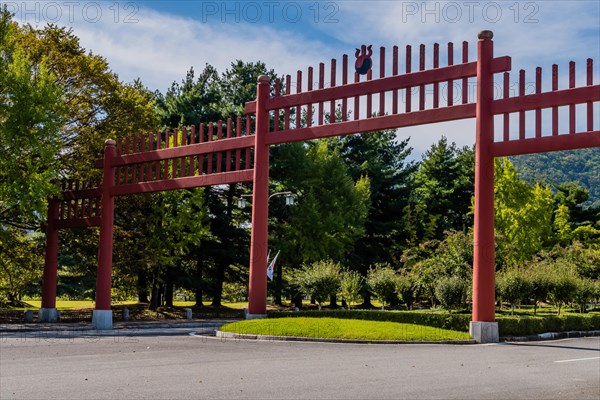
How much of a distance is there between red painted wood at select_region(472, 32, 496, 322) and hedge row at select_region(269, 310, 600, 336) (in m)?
1.33

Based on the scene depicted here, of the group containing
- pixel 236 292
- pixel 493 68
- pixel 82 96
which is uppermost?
pixel 82 96

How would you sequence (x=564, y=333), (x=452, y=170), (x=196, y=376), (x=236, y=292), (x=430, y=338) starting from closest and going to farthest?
(x=196, y=376) < (x=430, y=338) < (x=564, y=333) < (x=452, y=170) < (x=236, y=292)

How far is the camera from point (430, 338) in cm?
1947

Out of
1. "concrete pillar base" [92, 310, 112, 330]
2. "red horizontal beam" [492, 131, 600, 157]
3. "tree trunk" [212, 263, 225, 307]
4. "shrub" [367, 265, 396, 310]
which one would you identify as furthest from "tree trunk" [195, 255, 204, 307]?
"red horizontal beam" [492, 131, 600, 157]

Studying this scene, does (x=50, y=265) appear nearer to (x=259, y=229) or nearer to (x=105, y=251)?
(x=105, y=251)

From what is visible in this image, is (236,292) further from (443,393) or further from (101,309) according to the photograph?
(443,393)

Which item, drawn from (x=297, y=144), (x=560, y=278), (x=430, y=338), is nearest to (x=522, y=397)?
(x=430, y=338)

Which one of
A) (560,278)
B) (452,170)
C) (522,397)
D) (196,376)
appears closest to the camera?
(522,397)

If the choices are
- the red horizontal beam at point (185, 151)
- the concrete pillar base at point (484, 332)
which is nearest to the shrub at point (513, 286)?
the concrete pillar base at point (484, 332)

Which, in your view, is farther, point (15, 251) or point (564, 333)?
point (15, 251)

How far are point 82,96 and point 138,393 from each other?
26466 millimetres

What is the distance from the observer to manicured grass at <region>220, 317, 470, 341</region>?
64.1 feet

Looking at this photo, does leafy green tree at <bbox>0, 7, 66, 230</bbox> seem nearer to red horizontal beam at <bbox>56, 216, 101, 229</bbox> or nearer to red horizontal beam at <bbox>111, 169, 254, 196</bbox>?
red horizontal beam at <bbox>56, 216, 101, 229</bbox>

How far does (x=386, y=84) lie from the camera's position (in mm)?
22219
